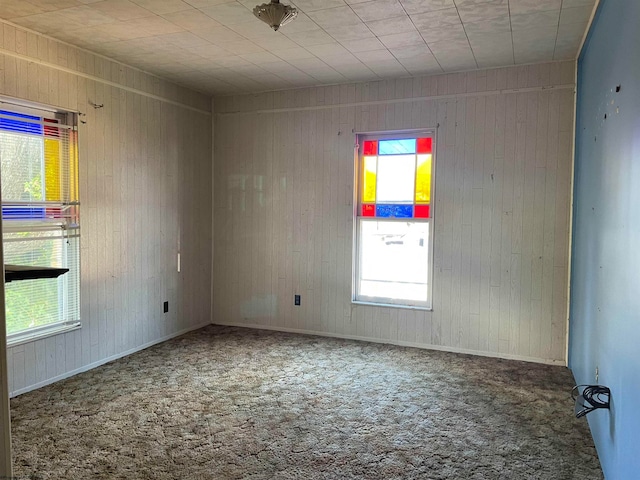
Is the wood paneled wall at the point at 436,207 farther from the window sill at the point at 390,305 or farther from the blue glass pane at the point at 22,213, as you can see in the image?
the blue glass pane at the point at 22,213

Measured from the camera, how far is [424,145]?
4.61m

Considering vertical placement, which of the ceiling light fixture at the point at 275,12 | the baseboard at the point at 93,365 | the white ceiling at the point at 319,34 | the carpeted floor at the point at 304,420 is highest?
the white ceiling at the point at 319,34

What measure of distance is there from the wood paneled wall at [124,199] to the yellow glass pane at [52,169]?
7.0 inches

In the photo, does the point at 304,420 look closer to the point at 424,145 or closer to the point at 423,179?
the point at 423,179

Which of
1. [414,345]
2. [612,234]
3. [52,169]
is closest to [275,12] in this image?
[612,234]

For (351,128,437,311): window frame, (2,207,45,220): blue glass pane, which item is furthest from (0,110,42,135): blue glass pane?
(351,128,437,311): window frame

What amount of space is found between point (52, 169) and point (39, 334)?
1223 mm

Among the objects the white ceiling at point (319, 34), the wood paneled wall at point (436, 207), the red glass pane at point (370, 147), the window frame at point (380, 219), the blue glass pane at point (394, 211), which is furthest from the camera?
the red glass pane at point (370, 147)

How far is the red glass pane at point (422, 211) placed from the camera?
4609 millimetres

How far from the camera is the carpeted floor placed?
250 cm

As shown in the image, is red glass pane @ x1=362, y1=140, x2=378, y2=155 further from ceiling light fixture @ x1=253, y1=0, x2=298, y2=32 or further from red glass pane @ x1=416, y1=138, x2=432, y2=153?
ceiling light fixture @ x1=253, y1=0, x2=298, y2=32

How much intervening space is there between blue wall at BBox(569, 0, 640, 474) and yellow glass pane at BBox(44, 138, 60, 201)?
367 centimetres

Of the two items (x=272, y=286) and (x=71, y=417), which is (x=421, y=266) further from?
(x=71, y=417)

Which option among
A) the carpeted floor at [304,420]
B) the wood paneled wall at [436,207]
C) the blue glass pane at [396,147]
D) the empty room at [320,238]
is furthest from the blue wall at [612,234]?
the blue glass pane at [396,147]
